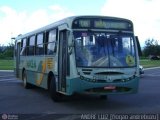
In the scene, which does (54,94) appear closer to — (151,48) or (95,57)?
(95,57)

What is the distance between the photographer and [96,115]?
477 inches

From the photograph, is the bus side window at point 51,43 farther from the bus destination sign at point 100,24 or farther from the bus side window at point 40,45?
the bus destination sign at point 100,24

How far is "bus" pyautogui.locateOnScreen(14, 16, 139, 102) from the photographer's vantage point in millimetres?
13445

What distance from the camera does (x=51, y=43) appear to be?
16359mm

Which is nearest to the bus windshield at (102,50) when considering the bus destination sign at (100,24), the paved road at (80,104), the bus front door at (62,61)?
the bus destination sign at (100,24)

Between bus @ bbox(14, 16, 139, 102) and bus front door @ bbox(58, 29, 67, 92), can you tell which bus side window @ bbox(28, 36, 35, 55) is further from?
bus front door @ bbox(58, 29, 67, 92)

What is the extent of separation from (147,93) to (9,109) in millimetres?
6960

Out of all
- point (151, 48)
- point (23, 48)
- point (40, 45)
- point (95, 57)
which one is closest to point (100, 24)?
point (95, 57)

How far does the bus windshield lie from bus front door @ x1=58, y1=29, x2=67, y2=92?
88 cm

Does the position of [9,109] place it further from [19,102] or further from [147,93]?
[147,93]

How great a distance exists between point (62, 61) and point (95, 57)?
1.52 metres

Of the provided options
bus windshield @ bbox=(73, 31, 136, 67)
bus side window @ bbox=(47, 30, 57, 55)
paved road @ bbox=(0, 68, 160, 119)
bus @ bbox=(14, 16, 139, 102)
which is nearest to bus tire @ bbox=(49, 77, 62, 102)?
bus @ bbox=(14, 16, 139, 102)

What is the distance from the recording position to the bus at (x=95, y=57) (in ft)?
44.1

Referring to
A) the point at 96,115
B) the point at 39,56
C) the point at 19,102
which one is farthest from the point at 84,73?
the point at 39,56
